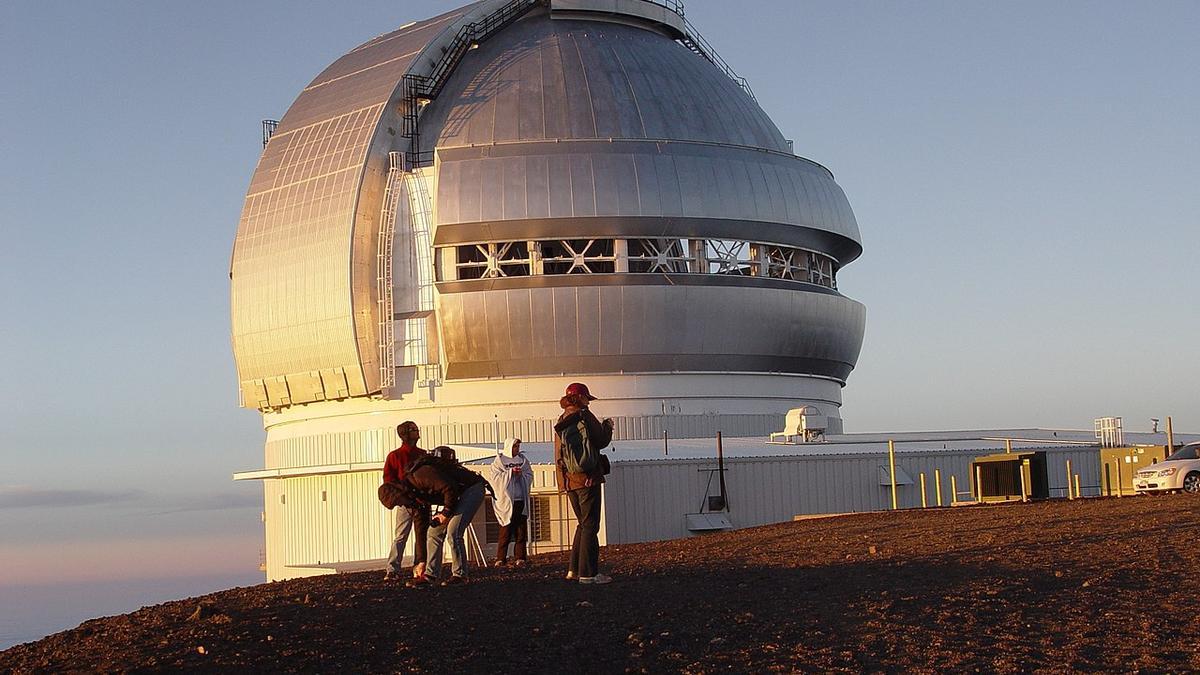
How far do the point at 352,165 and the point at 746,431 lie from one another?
1281cm

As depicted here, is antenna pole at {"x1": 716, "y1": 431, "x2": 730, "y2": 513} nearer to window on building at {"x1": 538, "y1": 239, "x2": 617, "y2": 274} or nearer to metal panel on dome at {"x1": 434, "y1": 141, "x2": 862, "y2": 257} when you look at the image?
window on building at {"x1": 538, "y1": 239, "x2": 617, "y2": 274}

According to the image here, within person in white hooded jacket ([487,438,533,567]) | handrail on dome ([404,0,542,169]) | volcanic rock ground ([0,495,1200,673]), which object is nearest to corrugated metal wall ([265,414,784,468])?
handrail on dome ([404,0,542,169])

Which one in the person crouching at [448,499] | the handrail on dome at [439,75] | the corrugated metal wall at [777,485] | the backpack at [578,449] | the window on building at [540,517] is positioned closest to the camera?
the backpack at [578,449]

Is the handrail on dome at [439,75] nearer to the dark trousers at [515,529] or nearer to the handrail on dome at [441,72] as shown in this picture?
the handrail on dome at [441,72]

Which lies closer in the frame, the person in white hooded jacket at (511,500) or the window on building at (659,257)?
the person in white hooded jacket at (511,500)

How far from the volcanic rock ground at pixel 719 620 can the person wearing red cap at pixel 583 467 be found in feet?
1.15

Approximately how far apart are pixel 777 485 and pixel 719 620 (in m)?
24.0

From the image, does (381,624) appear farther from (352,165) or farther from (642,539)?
(352,165)

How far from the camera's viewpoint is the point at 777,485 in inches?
1427

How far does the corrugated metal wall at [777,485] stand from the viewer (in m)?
34.1

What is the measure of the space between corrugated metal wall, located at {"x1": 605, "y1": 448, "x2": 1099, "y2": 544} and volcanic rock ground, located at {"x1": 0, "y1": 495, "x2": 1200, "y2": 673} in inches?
646

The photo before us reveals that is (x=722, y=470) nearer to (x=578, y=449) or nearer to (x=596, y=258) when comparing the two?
(x=596, y=258)

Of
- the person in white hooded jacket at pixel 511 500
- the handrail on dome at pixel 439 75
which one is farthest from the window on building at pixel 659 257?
the person in white hooded jacket at pixel 511 500

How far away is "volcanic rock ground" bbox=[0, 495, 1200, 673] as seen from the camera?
1116 centimetres
